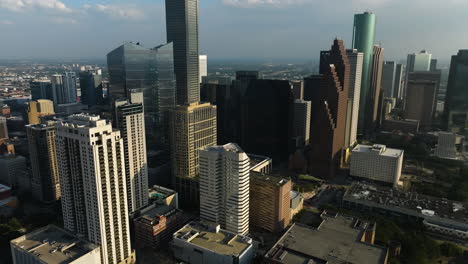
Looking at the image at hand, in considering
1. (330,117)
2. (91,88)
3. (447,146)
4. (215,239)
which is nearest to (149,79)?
Result: (330,117)

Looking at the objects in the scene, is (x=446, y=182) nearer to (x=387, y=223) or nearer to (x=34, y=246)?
(x=387, y=223)

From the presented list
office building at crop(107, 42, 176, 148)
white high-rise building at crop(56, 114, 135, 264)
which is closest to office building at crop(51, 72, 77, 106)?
office building at crop(107, 42, 176, 148)

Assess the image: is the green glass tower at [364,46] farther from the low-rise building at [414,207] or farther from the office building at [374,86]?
the low-rise building at [414,207]

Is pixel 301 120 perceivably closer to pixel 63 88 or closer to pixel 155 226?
pixel 155 226

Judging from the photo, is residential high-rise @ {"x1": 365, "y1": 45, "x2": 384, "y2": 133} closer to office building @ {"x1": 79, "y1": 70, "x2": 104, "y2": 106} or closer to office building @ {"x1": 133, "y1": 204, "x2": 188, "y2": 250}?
office building @ {"x1": 133, "y1": 204, "x2": 188, "y2": 250}

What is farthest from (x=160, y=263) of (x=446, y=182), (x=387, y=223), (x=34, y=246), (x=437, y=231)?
(x=446, y=182)
